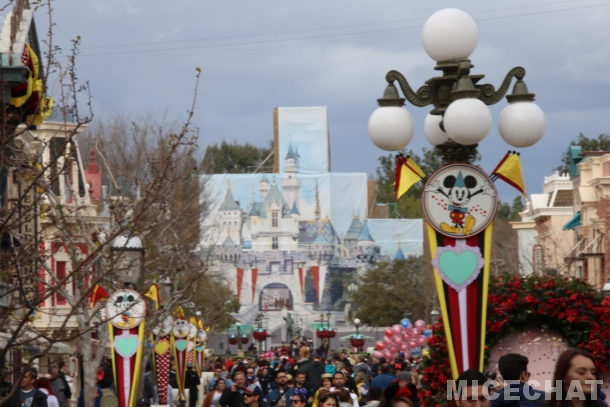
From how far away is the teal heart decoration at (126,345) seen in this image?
19.4 metres

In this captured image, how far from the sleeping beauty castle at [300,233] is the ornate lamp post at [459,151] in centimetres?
9934

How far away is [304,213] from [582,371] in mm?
109251

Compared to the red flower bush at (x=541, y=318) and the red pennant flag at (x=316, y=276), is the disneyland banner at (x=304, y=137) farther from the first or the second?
the red flower bush at (x=541, y=318)

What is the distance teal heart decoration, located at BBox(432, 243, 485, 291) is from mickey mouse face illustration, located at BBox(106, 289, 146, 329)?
6160mm

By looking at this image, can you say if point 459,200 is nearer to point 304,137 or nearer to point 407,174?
point 407,174

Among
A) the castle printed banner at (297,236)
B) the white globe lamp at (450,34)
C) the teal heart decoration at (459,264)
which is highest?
the castle printed banner at (297,236)

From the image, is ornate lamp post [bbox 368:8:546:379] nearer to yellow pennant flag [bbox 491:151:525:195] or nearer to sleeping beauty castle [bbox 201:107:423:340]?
yellow pennant flag [bbox 491:151:525:195]

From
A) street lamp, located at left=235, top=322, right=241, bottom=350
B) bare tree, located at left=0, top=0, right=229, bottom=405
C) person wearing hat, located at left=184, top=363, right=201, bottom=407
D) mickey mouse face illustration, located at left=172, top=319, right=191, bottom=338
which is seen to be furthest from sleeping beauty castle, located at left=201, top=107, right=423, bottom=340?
person wearing hat, located at left=184, top=363, right=201, bottom=407

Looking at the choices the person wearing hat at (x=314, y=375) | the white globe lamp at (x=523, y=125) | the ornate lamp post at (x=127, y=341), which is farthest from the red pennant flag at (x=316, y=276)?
the white globe lamp at (x=523, y=125)

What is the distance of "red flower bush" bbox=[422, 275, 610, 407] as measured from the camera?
14555mm

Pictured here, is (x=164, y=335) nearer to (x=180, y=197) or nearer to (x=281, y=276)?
(x=180, y=197)

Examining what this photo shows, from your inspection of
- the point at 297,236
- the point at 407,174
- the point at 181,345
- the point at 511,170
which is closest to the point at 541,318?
the point at 511,170

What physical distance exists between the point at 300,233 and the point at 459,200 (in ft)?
342

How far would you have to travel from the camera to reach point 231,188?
11712 centimetres
